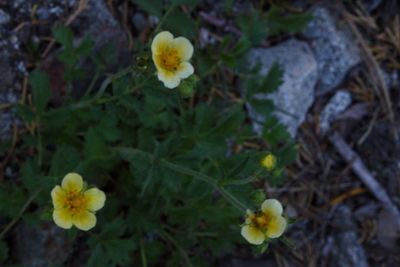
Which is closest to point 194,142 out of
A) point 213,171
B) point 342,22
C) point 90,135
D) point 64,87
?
point 213,171

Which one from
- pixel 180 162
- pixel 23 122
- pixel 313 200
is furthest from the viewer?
pixel 313 200

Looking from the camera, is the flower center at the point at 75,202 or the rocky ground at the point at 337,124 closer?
the flower center at the point at 75,202

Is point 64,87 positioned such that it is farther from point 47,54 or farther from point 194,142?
point 194,142

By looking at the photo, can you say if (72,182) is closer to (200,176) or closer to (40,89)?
(200,176)

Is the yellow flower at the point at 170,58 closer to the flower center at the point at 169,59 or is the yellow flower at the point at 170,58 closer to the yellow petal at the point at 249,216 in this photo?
the flower center at the point at 169,59

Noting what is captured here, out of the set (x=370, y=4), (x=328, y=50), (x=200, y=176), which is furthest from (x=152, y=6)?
(x=370, y=4)

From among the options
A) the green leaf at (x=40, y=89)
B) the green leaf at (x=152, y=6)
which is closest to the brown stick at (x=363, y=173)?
the green leaf at (x=152, y=6)

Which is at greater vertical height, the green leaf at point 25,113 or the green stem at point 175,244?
the green leaf at point 25,113
